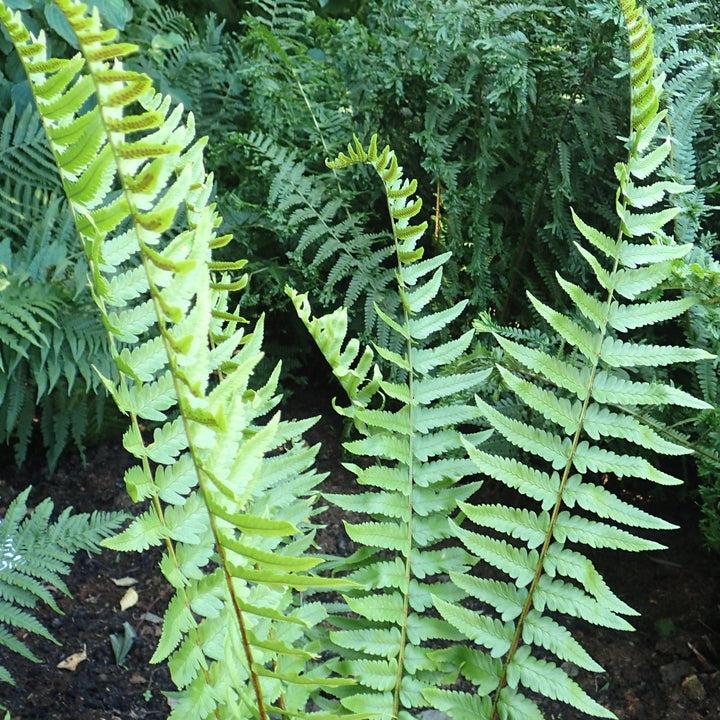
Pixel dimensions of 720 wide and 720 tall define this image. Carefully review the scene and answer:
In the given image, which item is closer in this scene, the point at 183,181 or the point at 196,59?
the point at 183,181

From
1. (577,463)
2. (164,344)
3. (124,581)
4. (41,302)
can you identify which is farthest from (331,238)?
(164,344)

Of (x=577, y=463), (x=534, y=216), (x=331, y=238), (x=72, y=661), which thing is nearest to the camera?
(x=577, y=463)

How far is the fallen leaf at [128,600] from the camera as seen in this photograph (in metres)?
1.97

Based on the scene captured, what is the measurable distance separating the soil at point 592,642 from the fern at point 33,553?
0.21m

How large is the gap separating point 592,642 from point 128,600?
3.57 feet

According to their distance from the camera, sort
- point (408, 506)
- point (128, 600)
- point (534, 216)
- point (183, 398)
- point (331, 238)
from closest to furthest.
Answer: point (183, 398)
point (408, 506)
point (128, 600)
point (534, 216)
point (331, 238)

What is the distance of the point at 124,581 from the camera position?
205 centimetres

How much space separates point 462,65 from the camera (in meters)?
2.11

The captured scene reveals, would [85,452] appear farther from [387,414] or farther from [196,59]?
[387,414]

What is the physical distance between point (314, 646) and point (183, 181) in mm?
663

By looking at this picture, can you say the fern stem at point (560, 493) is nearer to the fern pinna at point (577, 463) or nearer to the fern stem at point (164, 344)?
the fern pinna at point (577, 463)

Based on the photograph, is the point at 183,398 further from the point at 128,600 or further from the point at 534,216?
the point at 534,216

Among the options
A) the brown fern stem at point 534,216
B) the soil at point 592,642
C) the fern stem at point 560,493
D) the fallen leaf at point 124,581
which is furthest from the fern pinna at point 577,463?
the fallen leaf at point 124,581

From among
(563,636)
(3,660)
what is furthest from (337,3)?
(563,636)
